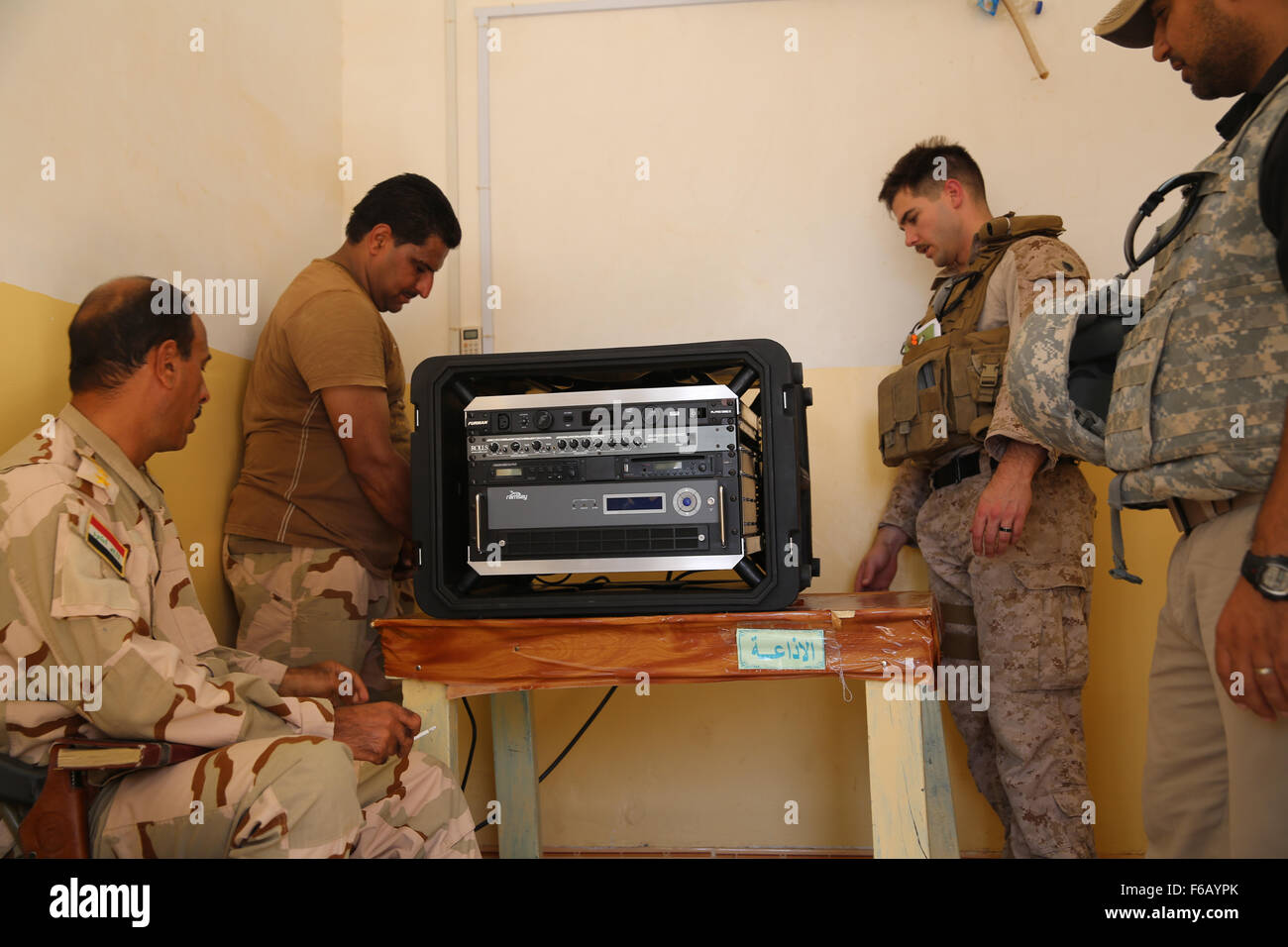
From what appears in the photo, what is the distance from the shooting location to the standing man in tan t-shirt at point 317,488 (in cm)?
183

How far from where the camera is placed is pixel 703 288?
8.30ft

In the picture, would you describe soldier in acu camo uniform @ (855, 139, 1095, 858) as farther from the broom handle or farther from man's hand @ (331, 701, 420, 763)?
man's hand @ (331, 701, 420, 763)

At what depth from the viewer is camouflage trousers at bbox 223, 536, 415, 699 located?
184 cm

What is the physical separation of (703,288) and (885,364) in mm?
521

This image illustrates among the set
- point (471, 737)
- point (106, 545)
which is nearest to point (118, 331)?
point (106, 545)

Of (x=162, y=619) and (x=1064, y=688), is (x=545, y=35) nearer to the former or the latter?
(x=162, y=619)

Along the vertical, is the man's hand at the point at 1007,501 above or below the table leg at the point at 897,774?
above

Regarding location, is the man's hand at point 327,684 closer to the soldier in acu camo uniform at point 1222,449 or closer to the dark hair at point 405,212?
the dark hair at point 405,212

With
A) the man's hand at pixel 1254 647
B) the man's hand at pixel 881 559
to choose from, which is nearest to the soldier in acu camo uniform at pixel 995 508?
the man's hand at pixel 881 559

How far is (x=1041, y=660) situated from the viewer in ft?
6.21

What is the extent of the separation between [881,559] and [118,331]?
171cm

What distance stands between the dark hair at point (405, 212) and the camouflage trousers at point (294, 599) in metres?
0.72

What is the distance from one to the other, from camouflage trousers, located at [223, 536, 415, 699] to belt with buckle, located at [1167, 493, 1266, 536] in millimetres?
1439
